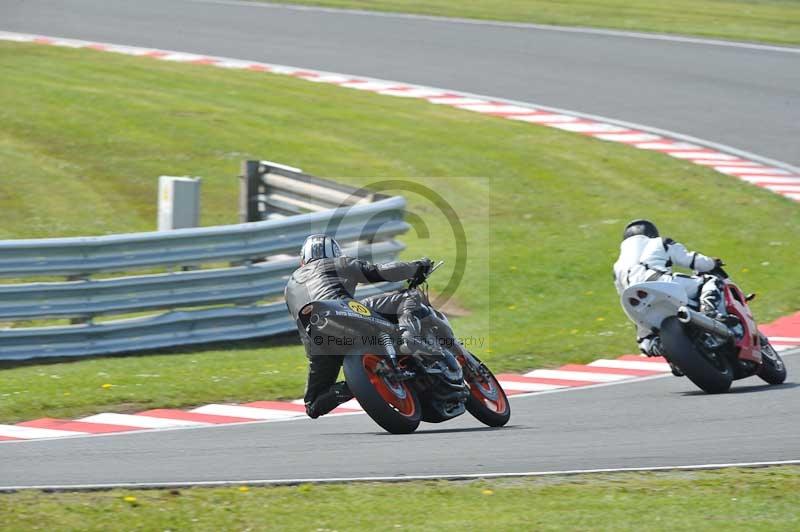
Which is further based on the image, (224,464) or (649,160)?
(649,160)

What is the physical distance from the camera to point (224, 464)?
28.0 feet

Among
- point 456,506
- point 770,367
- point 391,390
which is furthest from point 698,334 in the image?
point 456,506

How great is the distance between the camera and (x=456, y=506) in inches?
290

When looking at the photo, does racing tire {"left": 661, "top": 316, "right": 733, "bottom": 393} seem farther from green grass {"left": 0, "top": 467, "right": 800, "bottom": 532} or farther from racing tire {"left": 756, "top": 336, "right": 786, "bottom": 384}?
green grass {"left": 0, "top": 467, "right": 800, "bottom": 532}

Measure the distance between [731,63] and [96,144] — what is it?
12694mm

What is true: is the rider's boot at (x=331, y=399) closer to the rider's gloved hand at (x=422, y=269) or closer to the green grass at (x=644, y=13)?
the rider's gloved hand at (x=422, y=269)

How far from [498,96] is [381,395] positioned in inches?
599

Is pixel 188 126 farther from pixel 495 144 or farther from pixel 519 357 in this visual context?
pixel 519 357

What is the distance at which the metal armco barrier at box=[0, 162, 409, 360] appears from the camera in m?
12.5

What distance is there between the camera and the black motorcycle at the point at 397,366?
8898 mm

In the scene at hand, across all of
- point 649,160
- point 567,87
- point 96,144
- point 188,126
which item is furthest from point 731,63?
point 96,144

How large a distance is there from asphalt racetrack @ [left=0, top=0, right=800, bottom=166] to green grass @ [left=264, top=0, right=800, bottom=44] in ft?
4.06

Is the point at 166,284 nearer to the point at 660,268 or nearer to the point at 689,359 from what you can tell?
the point at 660,268

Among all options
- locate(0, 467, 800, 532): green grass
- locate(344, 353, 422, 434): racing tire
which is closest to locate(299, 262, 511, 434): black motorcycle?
locate(344, 353, 422, 434): racing tire
